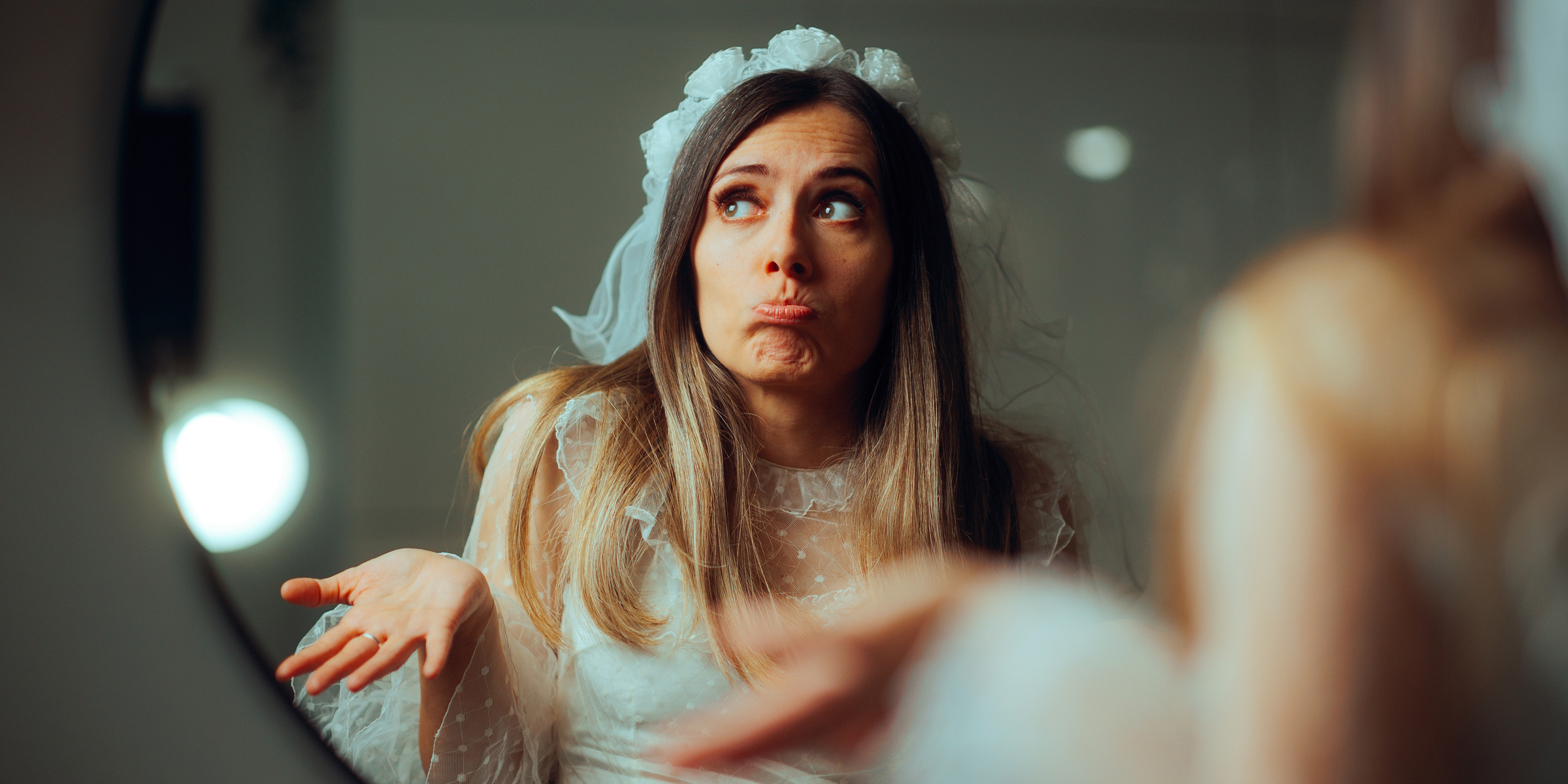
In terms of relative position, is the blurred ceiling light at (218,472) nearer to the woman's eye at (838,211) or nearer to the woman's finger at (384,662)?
the woman's finger at (384,662)

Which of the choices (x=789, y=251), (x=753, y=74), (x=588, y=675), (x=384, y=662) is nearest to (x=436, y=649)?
(x=384, y=662)

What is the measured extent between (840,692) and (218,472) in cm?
44

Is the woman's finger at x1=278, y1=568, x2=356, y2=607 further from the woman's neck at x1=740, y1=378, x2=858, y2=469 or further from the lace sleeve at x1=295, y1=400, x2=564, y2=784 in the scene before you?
the woman's neck at x1=740, y1=378, x2=858, y2=469

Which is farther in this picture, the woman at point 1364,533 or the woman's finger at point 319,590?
the woman's finger at point 319,590

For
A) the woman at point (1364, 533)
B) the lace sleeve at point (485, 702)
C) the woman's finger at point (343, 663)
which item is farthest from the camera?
the lace sleeve at point (485, 702)

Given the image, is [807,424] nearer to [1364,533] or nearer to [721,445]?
[721,445]

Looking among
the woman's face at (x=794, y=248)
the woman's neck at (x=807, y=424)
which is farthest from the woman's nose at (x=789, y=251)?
the woman's neck at (x=807, y=424)

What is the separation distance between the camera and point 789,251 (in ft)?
1.56

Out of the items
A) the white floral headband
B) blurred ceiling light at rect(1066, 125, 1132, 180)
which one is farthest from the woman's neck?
blurred ceiling light at rect(1066, 125, 1132, 180)

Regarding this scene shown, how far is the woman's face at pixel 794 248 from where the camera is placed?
0.49 meters

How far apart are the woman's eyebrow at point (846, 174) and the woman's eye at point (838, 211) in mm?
16

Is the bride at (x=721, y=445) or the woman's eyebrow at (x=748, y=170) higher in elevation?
the woman's eyebrow at (x=748, y=170)

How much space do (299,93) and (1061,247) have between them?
49cm

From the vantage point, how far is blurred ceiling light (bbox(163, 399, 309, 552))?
0.48 meters
